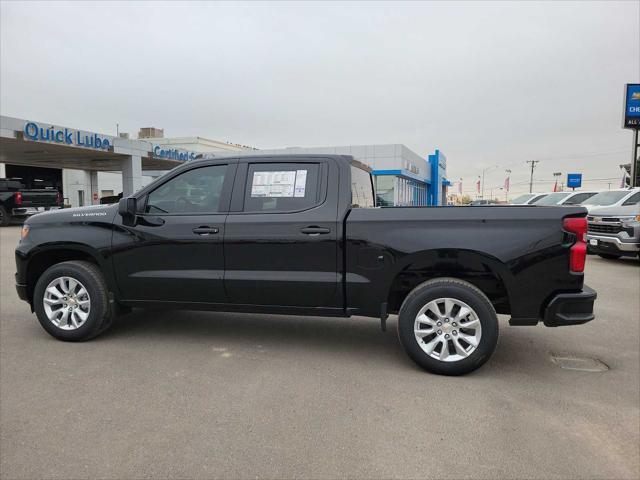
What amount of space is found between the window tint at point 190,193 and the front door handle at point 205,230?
0.20 metres

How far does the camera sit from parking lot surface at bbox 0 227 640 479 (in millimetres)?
2666

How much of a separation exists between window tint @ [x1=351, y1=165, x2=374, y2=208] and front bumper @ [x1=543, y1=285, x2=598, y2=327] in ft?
6.30

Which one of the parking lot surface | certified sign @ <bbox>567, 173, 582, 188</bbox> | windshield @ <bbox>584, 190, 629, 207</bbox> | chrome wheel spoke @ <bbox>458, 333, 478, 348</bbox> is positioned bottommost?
the parking lot surface

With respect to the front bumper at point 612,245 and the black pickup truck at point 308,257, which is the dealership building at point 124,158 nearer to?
the front bumper at point 612,245

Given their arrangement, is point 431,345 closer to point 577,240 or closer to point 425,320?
point 425,320

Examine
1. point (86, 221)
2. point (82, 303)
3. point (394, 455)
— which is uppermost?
point (86, 221)

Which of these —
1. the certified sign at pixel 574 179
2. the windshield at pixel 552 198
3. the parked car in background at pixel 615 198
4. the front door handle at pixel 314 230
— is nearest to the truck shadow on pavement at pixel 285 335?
the front door handle at pixel 314 230

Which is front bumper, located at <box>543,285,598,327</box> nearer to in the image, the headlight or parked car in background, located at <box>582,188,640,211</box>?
the headlight

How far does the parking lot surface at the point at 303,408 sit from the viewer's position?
267cm

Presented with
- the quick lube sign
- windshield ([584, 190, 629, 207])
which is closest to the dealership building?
the quick lube sign

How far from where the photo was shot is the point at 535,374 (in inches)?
159

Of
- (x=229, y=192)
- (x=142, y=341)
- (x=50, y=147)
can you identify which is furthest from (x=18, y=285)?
(x=50, y=147)

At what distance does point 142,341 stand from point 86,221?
136cm

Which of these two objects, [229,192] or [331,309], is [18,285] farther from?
[331,309]
